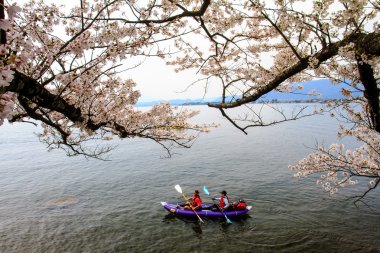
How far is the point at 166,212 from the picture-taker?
21.2m

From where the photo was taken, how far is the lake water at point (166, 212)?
16.5 metres

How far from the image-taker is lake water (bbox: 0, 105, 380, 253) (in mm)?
16469

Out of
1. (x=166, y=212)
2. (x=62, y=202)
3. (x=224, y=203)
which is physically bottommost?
(x=166, y=212)

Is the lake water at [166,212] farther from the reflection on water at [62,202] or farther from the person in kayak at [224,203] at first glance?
the person in kayak at [224,203]

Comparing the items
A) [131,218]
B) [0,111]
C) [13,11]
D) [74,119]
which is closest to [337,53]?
[13,11]

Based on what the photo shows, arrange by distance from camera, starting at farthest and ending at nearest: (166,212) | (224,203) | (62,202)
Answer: (62,202) < (166,212) < (224,203)

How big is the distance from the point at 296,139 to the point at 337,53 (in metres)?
55.5

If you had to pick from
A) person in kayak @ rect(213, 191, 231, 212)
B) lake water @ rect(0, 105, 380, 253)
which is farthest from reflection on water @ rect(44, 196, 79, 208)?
person in kayak @ rect(213, 191, 231, 212)

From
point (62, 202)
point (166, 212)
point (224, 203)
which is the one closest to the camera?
point (224, 203)

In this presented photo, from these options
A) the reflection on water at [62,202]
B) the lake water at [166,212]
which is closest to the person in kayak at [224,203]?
the lake water at [166,212]

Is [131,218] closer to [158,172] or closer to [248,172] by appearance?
[158,172]

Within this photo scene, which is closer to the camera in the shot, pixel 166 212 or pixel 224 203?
pixel 224 203

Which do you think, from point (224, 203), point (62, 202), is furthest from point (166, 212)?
point (62, 202)

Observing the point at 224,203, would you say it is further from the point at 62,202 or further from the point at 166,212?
the point at 62,202
